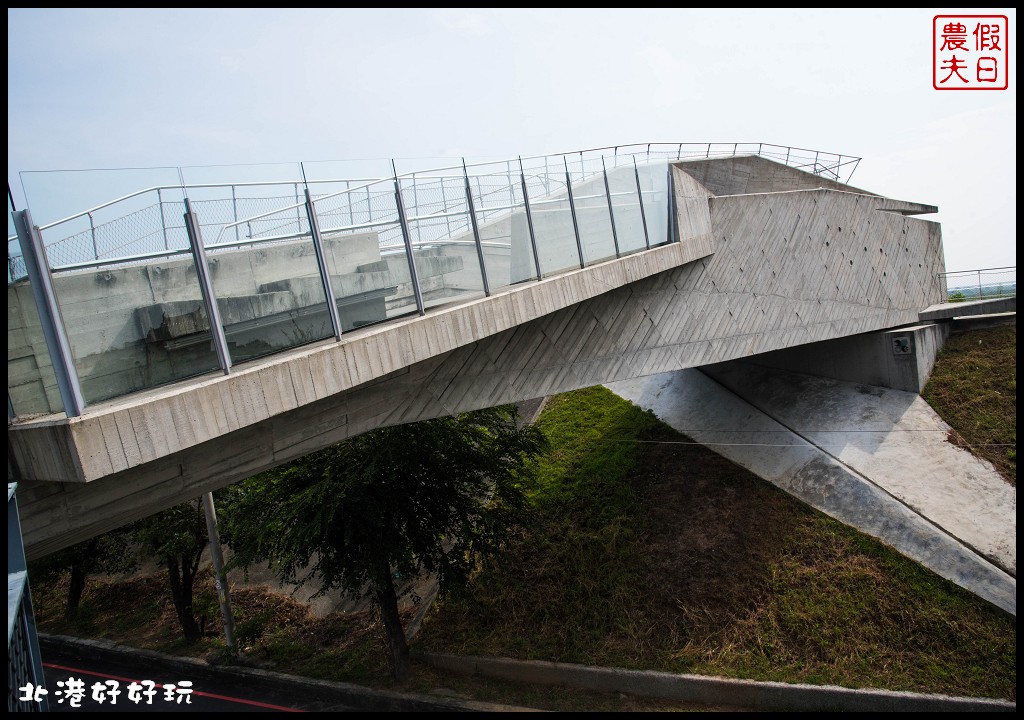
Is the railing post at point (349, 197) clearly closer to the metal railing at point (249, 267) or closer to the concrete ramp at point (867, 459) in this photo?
the metal railing at point (249, 267)

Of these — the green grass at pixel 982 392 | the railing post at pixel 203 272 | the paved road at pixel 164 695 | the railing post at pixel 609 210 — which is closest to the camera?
the railing post at pixel 203 272

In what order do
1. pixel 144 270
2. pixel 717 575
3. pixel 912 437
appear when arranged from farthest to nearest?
pixel 912 437 < pixel 717 575 < pixel 144 270

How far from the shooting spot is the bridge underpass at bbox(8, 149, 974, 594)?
5.89 m

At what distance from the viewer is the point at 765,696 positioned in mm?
11531

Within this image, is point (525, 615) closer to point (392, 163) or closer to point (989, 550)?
point (989, 550)

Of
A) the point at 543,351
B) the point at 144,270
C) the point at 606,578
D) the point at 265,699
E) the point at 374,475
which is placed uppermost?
the point at 144,270

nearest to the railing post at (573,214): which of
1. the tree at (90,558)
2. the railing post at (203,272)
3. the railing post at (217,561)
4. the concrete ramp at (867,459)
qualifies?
the railing post at (203,272)

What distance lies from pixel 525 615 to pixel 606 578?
1699 mm

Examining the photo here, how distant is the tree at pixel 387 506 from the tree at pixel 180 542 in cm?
322

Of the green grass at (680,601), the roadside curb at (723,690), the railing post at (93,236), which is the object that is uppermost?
the railing post at (93,236)

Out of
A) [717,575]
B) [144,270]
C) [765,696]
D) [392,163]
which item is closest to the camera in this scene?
[144,270]

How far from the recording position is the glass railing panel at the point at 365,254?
7.53 m

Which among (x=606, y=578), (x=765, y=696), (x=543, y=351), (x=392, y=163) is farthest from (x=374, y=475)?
(x=765, y=696)

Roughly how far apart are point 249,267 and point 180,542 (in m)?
12.1
